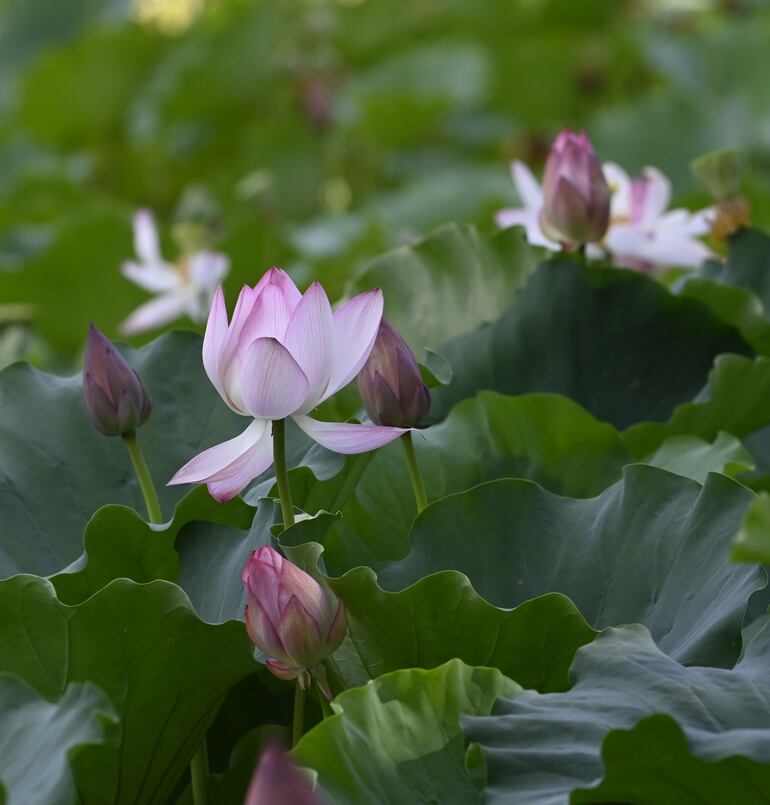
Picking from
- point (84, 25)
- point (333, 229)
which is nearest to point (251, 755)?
point (333, 229)

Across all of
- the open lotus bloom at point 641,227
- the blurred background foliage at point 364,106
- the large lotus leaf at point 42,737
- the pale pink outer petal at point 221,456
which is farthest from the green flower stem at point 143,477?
the blurred background foliage at point 364,106

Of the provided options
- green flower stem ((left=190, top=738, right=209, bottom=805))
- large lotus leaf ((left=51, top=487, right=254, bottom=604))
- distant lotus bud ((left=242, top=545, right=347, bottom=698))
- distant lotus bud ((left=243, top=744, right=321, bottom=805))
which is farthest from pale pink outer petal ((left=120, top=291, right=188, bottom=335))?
distant lotus bud ((left=243, top=744, right=321, bottom=805))

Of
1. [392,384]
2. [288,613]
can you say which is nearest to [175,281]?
[392,384]

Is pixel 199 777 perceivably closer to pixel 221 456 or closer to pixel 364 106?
pixel 221 456

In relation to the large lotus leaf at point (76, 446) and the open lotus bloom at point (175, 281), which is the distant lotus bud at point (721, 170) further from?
the open lotus bloom at point (175, 281)

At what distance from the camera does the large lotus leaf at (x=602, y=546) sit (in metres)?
0.84

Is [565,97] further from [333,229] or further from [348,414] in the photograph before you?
[348,414]

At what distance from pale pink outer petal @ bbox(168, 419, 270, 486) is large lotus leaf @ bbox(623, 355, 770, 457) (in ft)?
1.38

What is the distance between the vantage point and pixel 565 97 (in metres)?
3.62

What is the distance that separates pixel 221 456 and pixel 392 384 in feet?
0.40

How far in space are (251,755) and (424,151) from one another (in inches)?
116

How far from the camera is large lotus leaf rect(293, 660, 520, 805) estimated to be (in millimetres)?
702

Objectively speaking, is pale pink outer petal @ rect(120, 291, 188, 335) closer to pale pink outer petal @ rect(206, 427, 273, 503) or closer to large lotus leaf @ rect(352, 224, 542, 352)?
large lotus leaf @ rect(352, 224, 542, 352)

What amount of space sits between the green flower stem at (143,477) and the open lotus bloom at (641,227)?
46 cm
